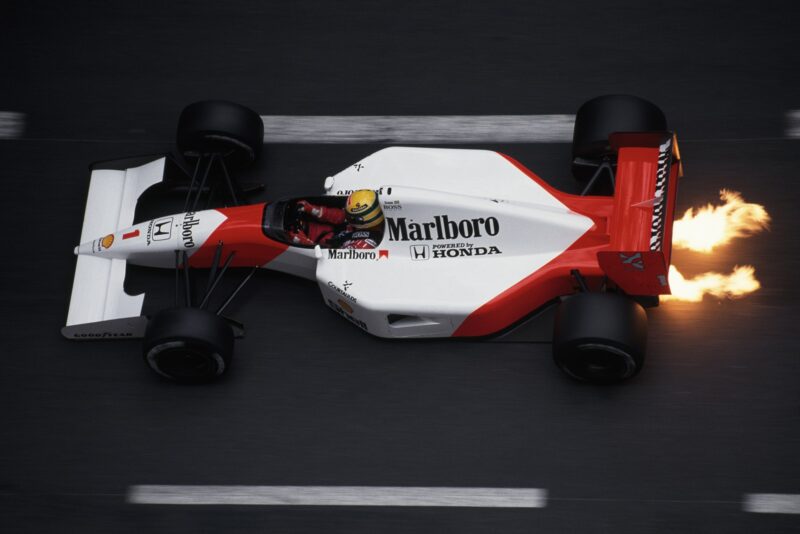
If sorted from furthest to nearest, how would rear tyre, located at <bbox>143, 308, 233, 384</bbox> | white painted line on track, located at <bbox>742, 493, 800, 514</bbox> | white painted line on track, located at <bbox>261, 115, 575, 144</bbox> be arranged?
white painted line on track, located at <bbox>261, 115, 575, 144</bbox>
rear tyre, located at <bbox>143, 308, 233, 384</bbox>
white painted line on track, located at <bbox>742, 493, 800, 514</bbox>

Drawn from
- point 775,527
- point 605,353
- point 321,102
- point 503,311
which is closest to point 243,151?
point 321,102

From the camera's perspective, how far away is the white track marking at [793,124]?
7.99m

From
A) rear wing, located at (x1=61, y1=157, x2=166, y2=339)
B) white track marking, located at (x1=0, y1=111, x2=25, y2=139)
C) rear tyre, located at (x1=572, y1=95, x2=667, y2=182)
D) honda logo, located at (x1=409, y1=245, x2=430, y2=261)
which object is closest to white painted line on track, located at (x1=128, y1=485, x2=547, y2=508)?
rear wing, located at (x1=61, y1=157, x2=166, y2=339)

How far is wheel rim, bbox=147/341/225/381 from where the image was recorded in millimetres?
6781

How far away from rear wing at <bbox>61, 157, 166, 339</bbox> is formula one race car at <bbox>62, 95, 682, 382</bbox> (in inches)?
0.5

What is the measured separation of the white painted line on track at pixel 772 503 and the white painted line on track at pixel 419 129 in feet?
9.93

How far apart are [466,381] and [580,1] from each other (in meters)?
3.63

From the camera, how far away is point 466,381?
7.10 meters

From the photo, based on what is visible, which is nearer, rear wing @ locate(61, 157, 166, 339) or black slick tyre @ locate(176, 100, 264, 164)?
rear wing @ locate(61, 157, 166, 339)

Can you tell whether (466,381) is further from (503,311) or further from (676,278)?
(676,278)

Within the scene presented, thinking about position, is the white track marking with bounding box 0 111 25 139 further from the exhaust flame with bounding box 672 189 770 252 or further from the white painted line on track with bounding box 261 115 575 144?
the exhaust flame with bounding box 672 189 770 252

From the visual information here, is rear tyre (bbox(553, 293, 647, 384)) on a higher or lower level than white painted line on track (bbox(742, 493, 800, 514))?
higher

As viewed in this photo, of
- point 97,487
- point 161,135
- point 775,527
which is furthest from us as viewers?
point 161,135

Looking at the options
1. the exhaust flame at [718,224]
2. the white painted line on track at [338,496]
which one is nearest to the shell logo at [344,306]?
the white painted line on track at [338,496]
